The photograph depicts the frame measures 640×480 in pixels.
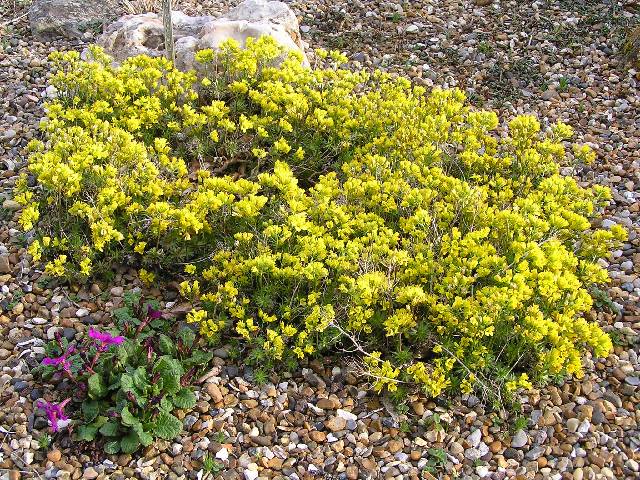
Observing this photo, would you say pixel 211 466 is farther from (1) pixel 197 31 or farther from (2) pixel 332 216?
(1) pixel 197 31

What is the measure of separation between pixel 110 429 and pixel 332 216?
5.70ft

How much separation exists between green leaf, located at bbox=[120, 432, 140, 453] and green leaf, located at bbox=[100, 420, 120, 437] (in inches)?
2.3

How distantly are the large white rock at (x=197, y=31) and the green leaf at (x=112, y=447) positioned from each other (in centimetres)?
333

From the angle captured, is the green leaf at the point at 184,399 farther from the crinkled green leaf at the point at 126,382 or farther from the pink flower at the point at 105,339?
the pink flower at the point at 105,339

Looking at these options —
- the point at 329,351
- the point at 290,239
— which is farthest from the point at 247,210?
the point at 329,351

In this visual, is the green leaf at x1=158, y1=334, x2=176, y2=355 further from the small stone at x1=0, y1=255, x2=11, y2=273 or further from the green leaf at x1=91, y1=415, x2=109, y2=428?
the small stone at x1=0, y1=255, x2=11, y2=273

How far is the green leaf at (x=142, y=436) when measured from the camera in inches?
134

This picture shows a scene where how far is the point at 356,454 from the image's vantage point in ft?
11.8

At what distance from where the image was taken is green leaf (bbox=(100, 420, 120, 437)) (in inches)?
135

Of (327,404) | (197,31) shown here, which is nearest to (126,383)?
(327,404)

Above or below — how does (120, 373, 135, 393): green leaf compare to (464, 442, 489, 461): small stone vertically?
above

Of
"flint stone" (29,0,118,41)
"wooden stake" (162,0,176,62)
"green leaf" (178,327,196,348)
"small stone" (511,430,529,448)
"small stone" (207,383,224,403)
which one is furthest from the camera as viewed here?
"flint stone" (29,0,118,41)

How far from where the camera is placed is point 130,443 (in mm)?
3449

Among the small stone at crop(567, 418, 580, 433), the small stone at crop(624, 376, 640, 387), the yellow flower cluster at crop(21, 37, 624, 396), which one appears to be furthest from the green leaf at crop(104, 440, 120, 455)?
the small stone at crop(624, 376, 640, 387)
